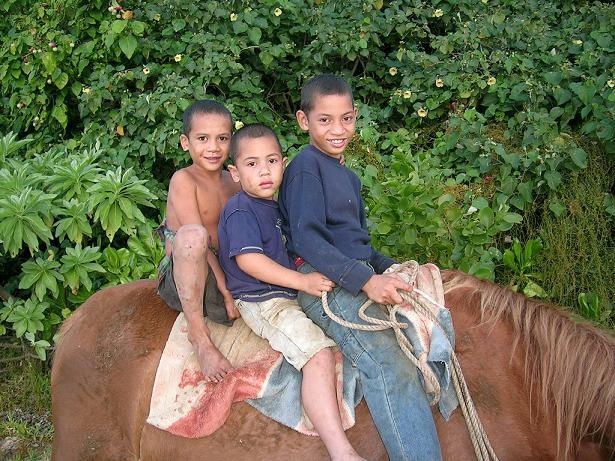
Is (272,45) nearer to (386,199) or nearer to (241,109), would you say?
(241,109)

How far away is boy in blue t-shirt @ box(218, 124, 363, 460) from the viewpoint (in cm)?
250

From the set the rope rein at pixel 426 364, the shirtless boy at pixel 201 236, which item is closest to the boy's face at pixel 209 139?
the shirtless boy at pixel 201 236

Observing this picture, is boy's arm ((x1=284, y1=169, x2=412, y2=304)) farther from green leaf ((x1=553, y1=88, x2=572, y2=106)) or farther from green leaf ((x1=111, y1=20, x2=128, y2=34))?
green leaf ((x1=111, y1=20, x2=128, y2=34))

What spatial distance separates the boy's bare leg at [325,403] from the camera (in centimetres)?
239

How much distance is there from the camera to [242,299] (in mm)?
2756

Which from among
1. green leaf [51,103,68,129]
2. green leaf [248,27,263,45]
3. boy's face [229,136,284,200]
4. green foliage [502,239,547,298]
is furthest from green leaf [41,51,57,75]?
green foliage [502,239,547,298]

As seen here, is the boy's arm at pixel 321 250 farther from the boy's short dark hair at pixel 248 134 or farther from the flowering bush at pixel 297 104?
the flowering bush at pixel 297 104

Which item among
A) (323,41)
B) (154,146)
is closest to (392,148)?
(323,41)

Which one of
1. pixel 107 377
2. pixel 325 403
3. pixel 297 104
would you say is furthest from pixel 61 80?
pixel 325 403

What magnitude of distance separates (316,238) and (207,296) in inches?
19.9

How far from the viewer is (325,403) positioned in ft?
8.02

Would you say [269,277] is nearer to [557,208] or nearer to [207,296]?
[207,296]

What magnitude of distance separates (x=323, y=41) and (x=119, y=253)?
229 cm

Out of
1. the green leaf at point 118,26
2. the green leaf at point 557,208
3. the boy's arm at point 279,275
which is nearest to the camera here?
the boy's arm at point 279,275
